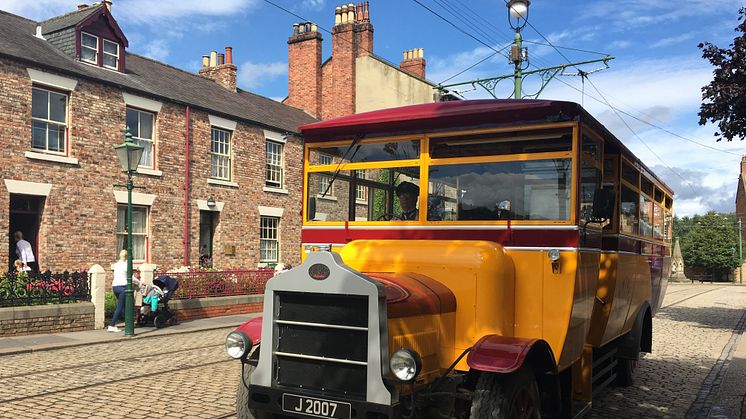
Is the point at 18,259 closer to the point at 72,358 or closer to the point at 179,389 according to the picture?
the point at 72,358

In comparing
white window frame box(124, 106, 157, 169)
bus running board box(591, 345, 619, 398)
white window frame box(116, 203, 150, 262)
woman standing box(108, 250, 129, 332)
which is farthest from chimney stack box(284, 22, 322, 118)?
bus running board box(591, 345, 619, 398)

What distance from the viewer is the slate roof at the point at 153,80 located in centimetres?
1592

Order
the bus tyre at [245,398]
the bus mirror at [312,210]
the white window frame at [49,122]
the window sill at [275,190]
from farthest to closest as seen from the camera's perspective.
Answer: the window sill at [275,190], the white window frame at [49,122], the bus mirror at [312,210], the bus tyre at [245,398]

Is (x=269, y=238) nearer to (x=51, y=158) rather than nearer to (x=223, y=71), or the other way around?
(x=223, y=71)

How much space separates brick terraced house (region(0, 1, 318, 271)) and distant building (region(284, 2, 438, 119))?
5071mm

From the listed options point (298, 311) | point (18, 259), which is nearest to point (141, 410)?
point (298, 311)

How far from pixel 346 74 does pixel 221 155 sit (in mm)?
9562

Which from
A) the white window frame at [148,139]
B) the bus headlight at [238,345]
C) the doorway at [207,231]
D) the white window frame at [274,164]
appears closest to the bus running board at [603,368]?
the bus headlight at [238,345]

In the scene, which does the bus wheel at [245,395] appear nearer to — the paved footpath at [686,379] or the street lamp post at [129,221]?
the paved footpath at [686,379]

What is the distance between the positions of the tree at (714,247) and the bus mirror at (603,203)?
62.8 metres

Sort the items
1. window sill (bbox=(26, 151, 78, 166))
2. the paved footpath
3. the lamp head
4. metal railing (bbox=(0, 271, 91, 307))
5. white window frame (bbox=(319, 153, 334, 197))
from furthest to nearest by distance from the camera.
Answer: window sill (bbox=(26, 151, 78, 166))
the lamp head
metal railing (bbox=(0, 271, 91, 307))
the paved footpath
white window frame (bbox=(319, 153, 334, 197))

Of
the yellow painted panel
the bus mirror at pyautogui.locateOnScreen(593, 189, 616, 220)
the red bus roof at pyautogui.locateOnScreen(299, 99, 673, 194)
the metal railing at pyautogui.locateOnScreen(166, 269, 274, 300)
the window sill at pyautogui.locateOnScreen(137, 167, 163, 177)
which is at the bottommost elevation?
the metal railing at pyautogui.locateOnScreen(166, 269, 274, 300)

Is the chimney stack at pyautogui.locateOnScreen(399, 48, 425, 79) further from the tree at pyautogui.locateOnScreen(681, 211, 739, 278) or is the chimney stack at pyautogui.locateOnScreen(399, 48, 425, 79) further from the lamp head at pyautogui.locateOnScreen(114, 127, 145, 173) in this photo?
the tree at pyautogui.locateOnScreen(681, 211, 739, 278)

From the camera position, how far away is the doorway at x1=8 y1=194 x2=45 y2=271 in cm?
1540
